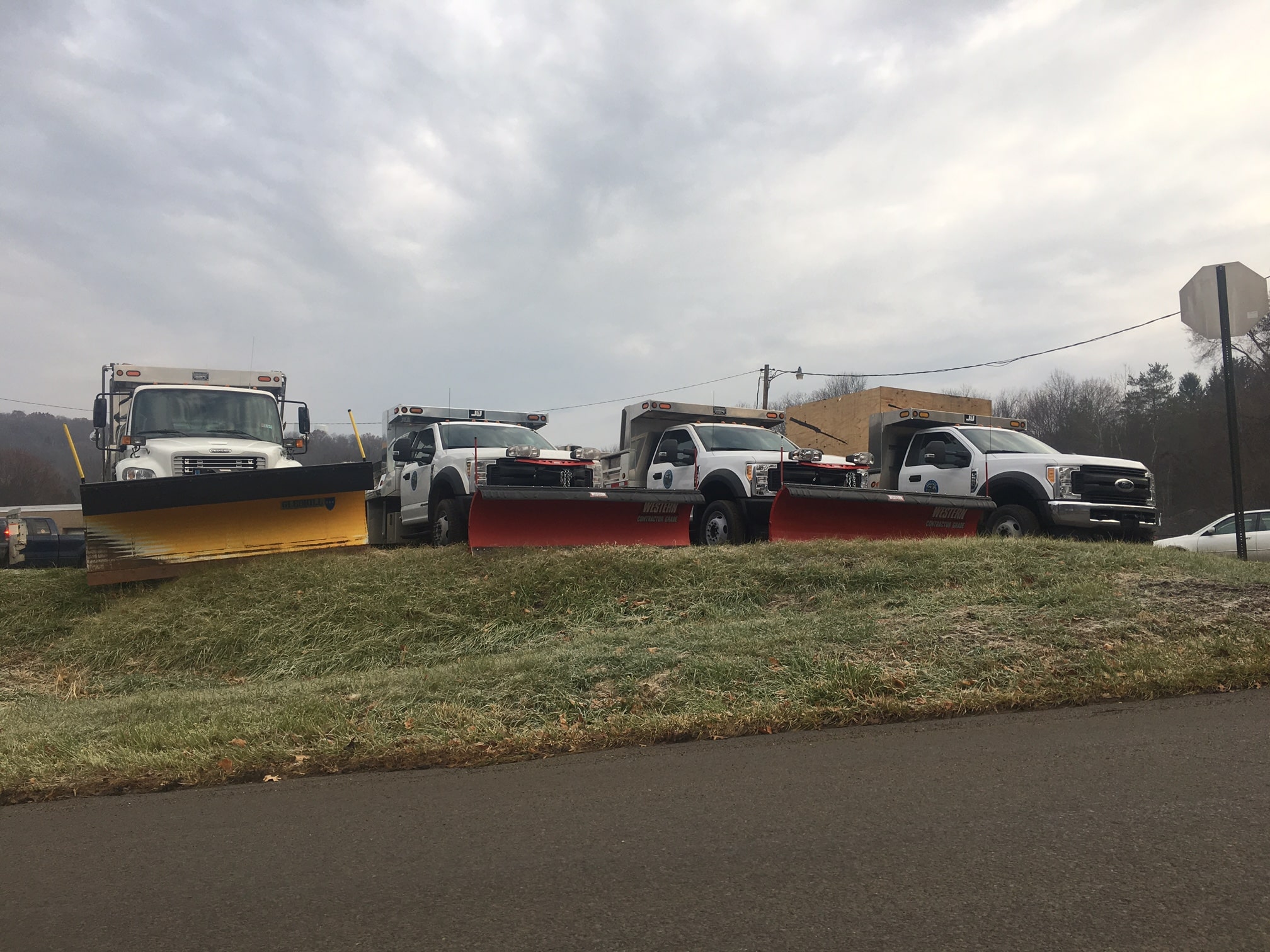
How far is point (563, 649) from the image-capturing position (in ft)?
24.2

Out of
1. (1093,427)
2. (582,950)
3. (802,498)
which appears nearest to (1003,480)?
(802,498)

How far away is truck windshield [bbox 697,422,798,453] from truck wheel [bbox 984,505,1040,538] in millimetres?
3148

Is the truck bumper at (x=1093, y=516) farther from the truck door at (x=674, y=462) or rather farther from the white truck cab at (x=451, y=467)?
the white truck cab at (x=451, y=467)

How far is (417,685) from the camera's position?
6.53m

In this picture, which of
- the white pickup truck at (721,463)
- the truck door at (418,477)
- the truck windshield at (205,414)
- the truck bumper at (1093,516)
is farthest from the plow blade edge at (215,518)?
the truck bumper at (1093,516)

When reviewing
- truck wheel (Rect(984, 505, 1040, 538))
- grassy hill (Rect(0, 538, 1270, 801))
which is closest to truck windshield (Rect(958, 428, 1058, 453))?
truck wheel (Rect(984, 505, 1040, 538))

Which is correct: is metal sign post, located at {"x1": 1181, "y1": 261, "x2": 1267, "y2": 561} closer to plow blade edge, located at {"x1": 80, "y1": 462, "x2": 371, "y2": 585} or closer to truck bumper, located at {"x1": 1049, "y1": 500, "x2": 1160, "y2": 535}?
truck bumper, located at {"x1": 1049, "y1": 500, "x2": 1160, "y2": 535}

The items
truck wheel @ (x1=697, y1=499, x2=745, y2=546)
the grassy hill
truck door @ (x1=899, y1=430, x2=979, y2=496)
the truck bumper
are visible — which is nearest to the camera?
the grassy hill

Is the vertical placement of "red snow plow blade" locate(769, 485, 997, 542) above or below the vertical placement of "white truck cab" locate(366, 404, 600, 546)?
below

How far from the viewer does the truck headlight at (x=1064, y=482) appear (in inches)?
499

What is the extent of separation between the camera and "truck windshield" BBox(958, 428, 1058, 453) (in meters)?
14.0

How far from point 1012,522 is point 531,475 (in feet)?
22.2

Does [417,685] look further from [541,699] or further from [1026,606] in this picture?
[1026,606]

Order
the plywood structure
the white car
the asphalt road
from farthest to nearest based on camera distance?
the plywood structure, the white car, the asphalt road
